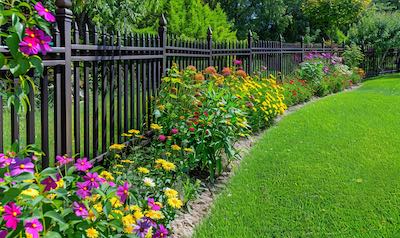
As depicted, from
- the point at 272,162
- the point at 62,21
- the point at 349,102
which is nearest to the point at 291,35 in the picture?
the point at 349,102

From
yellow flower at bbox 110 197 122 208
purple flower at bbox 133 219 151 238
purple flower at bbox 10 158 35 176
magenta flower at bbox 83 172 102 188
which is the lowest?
purple flower at bbox 133 219 151 238

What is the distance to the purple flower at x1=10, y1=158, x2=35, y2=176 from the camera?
2111 millimetres

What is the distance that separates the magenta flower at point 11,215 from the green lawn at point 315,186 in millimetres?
2147

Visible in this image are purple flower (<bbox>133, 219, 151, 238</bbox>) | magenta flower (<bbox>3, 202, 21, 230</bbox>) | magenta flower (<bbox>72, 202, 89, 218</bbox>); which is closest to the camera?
magenta flower (<bbox>3, 202, 21, 230</bbox>)

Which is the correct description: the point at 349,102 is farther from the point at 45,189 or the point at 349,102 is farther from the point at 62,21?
the point at 45,189

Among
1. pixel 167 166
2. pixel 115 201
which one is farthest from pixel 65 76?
pixel 115 201

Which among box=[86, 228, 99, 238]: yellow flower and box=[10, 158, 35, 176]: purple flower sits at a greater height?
box=[10, 158, 35, 176]: purple flower

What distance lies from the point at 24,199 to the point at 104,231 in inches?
18.6

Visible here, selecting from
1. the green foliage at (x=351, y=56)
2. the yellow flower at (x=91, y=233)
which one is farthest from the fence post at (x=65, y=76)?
Result: the green foliage at (x=351, y=56)

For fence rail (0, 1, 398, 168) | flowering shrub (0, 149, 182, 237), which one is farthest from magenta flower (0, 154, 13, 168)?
fence rail (0, 1, 398, 168)

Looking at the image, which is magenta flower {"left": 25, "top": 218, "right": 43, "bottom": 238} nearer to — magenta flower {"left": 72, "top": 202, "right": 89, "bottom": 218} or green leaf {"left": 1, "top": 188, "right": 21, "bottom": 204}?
green leaf {"left": 1, "top": 188, "right": 21, "bottom": 204}

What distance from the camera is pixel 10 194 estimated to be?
1956 millimetres

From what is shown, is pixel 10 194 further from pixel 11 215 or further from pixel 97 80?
pixel 97 80

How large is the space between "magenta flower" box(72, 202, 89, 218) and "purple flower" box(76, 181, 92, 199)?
0.05m
